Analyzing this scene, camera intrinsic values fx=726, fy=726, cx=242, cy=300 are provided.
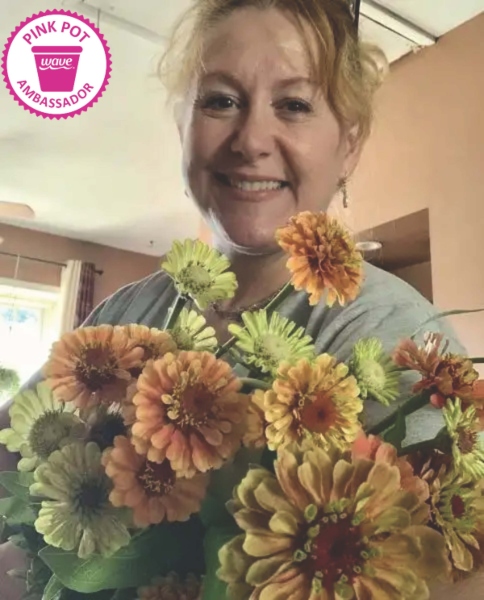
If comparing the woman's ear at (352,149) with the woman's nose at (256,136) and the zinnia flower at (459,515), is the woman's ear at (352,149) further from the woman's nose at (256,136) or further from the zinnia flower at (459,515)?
the zinnia flower at (459,515)

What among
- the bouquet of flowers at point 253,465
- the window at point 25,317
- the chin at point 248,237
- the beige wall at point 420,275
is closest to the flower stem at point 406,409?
the bouquet of flowers at point 253,465

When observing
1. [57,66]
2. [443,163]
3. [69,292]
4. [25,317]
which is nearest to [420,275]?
[443,163]

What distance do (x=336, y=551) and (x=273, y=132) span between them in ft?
1.15

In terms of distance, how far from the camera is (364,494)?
24 cm

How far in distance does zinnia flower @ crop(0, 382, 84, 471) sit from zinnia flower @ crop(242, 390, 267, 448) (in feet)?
0.28

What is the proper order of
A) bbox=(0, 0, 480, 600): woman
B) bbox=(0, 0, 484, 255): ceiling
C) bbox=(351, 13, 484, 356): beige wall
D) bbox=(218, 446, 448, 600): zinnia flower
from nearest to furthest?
1. bbox=(218, 446, 448, 600): zinnia flower
2. bbox=(0, 0, 480, 600): woman
3. bbox=(351, 13, 484, 356): beige wall
4. bbox=(0, 0, 484, 255): ceiling

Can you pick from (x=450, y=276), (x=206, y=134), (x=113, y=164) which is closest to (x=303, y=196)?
(x=206, y=134)

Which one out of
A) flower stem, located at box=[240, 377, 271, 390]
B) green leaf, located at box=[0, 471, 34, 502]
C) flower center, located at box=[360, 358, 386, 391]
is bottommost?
green leaf, located at box=[0, 471, 34, 502]

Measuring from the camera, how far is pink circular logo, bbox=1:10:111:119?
1736 millimetres

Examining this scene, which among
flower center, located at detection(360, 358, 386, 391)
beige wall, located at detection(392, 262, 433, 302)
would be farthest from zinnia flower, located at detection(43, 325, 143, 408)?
beige wall, located at detection(392, 262, 433, 302)

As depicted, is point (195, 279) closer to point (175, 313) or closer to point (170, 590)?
point (175, 313)

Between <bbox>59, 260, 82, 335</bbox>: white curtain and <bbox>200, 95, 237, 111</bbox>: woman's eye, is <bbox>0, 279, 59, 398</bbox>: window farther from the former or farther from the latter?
<bbox>200, 95, 237, 111</bbox>: woman's eye

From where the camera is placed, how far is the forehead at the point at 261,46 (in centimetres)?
54

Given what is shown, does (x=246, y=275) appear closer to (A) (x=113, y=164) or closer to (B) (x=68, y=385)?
(B) (x=68, y=385)
